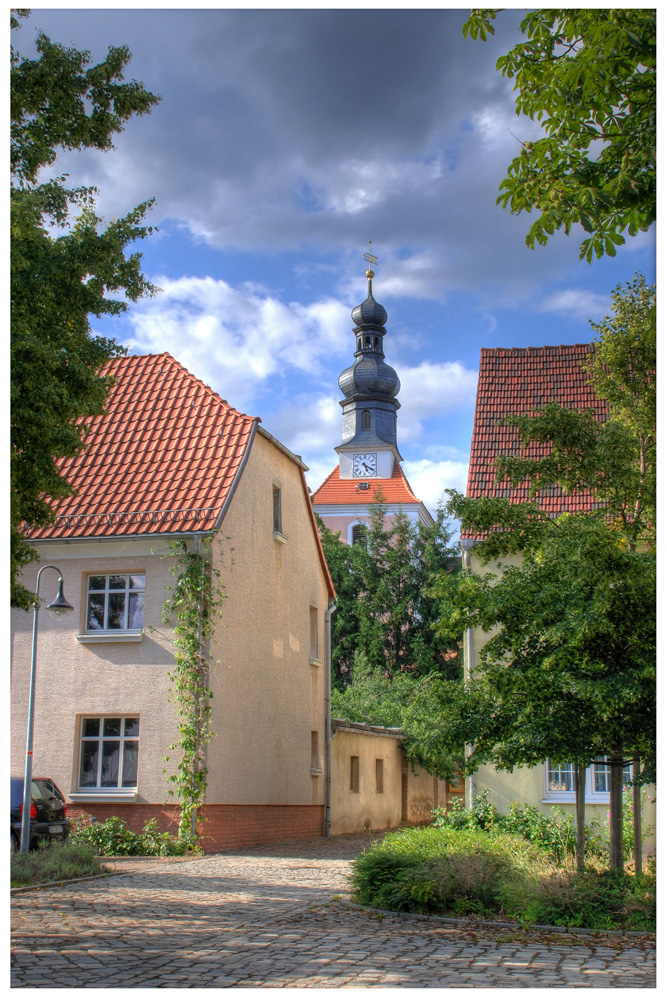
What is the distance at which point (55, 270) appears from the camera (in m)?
10.0

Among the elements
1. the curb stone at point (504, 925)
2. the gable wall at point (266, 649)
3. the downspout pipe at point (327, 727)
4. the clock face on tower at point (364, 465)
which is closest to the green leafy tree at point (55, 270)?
the curb stone at point (504, 925)

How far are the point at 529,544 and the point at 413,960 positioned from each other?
17.1ft

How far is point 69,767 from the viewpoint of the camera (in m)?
17.6

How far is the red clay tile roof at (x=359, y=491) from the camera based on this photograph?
65312 millimetres

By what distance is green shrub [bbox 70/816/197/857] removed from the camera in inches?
647

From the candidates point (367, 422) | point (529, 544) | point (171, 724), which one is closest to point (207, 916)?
point (529, 544)

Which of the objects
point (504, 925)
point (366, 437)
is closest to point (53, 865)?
point (504, 925)

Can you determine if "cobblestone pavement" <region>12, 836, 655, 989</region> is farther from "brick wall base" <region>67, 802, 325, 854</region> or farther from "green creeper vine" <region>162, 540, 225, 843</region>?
"brick wall base" <region>67, 802, 325, 854</region>

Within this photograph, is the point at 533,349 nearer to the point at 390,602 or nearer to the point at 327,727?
the point at 327,727

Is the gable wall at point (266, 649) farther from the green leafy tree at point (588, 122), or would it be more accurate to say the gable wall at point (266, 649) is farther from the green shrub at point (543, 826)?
the green leafy tree at point (588, 122)

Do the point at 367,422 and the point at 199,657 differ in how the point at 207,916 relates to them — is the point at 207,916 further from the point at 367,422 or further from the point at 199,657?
the point at 367,422

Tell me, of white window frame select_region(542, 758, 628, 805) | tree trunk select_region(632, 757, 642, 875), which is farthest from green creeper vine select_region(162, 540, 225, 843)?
tree trunk select_region(632, 757, 642, 875)

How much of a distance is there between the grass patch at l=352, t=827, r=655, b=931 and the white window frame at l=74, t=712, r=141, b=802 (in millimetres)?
7543

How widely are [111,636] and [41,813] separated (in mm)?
3663
